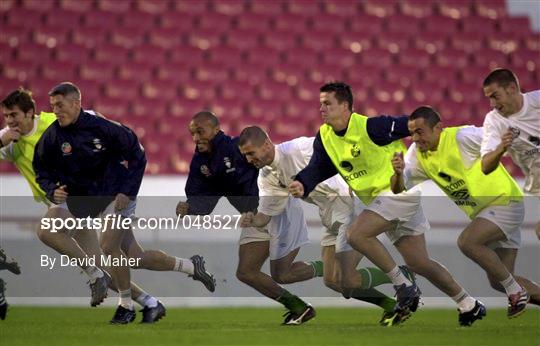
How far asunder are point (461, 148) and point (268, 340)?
2.52 meters

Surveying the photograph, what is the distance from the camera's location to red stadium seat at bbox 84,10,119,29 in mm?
19703

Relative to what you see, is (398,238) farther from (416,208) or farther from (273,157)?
(273,157)

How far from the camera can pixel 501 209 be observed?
9.41m

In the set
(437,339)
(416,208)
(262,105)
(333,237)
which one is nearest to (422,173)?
(416,208)

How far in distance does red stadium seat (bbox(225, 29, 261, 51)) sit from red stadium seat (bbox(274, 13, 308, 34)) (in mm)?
468

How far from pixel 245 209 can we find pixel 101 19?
10.6 metres

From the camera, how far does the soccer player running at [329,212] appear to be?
9.98 m

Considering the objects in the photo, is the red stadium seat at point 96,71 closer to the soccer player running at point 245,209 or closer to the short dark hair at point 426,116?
the soccer player running at point 245,209

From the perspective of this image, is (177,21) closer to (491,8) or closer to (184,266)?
(491,8)

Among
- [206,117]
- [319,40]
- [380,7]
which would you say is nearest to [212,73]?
[319,40]

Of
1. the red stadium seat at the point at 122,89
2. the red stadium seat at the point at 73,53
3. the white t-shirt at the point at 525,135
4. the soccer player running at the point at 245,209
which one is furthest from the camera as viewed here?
the red stadium seat at the point at 73,53

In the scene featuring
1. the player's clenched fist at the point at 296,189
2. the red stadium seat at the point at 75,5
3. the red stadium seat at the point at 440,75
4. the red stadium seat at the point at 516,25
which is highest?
the red stadium seat at the point at 75,5

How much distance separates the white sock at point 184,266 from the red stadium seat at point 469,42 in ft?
36.4

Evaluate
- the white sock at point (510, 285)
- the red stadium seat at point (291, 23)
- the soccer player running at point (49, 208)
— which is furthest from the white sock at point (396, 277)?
the red stadium seat at point (291, 23)
